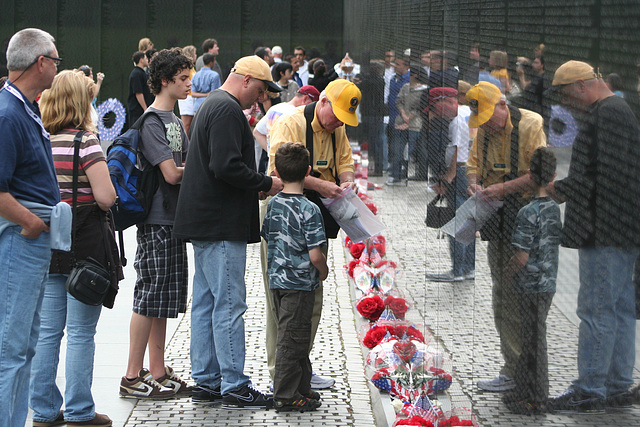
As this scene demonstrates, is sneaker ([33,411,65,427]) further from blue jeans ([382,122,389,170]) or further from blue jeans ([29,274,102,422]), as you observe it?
blue jeans ([382,122,389,170])

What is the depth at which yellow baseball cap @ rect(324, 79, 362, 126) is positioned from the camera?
5320 mm

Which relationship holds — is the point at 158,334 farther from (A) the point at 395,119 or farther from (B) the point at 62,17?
(B) the point at 62,17

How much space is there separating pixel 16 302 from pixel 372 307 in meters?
3.27

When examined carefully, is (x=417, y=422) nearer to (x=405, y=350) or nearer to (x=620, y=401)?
(x=405, y=350)

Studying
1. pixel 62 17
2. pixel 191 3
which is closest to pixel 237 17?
pixel 191 3

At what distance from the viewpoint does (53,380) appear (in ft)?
15.6

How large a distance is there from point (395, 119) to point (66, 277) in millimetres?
3512

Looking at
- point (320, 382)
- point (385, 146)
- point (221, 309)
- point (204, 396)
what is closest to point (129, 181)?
point (221, 309)

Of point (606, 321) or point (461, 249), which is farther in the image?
point (461, 249)

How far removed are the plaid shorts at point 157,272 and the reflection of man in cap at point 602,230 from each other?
361cm

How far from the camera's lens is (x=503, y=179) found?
9.57ft

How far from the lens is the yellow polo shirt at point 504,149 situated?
246 centimetres

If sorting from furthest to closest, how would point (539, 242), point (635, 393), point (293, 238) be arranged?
point (293, 238), point (539, 242), point (635, 393)

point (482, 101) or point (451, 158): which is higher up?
point (482, 101)
